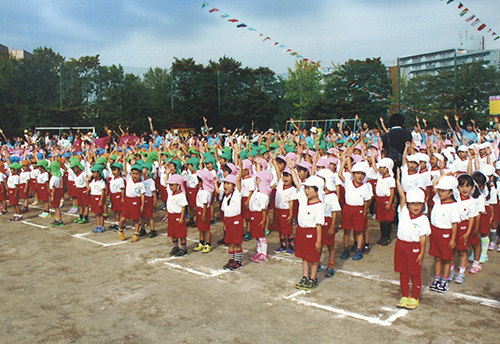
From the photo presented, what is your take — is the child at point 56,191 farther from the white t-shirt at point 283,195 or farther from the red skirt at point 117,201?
the white t-shirt at point 283,195

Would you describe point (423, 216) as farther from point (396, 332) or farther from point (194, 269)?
point (194, 269)

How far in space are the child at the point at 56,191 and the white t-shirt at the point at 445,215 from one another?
8.89m

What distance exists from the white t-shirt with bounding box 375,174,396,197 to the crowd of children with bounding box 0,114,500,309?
19mm

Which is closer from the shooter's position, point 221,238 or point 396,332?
point 396,332

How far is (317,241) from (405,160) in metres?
3.47

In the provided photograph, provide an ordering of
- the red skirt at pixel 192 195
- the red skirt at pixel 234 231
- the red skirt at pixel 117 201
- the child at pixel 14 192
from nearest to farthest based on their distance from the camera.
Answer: the red skirt at pixel 234 231
the red skirt at pixel 117 201
the red skirt at pixel 192 195
the child at pixel 14 192

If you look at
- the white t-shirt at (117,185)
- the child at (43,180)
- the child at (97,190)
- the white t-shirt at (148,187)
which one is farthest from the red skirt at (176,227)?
the child at (43,180)

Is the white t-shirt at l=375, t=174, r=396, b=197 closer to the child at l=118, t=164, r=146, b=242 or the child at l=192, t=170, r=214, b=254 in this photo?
the child at l=192, t=170, r=214, b=254

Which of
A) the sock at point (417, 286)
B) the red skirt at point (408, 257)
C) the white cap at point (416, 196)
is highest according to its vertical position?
the white cap at point (416, 196)

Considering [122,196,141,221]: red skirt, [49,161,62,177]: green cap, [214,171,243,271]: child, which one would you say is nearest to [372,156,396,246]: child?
[214,171,243,271]: child

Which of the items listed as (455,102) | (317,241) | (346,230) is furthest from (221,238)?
(455,102)

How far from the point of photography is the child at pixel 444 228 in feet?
18.1

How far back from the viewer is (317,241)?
5633 mm

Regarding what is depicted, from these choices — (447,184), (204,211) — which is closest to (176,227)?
(204,211)
